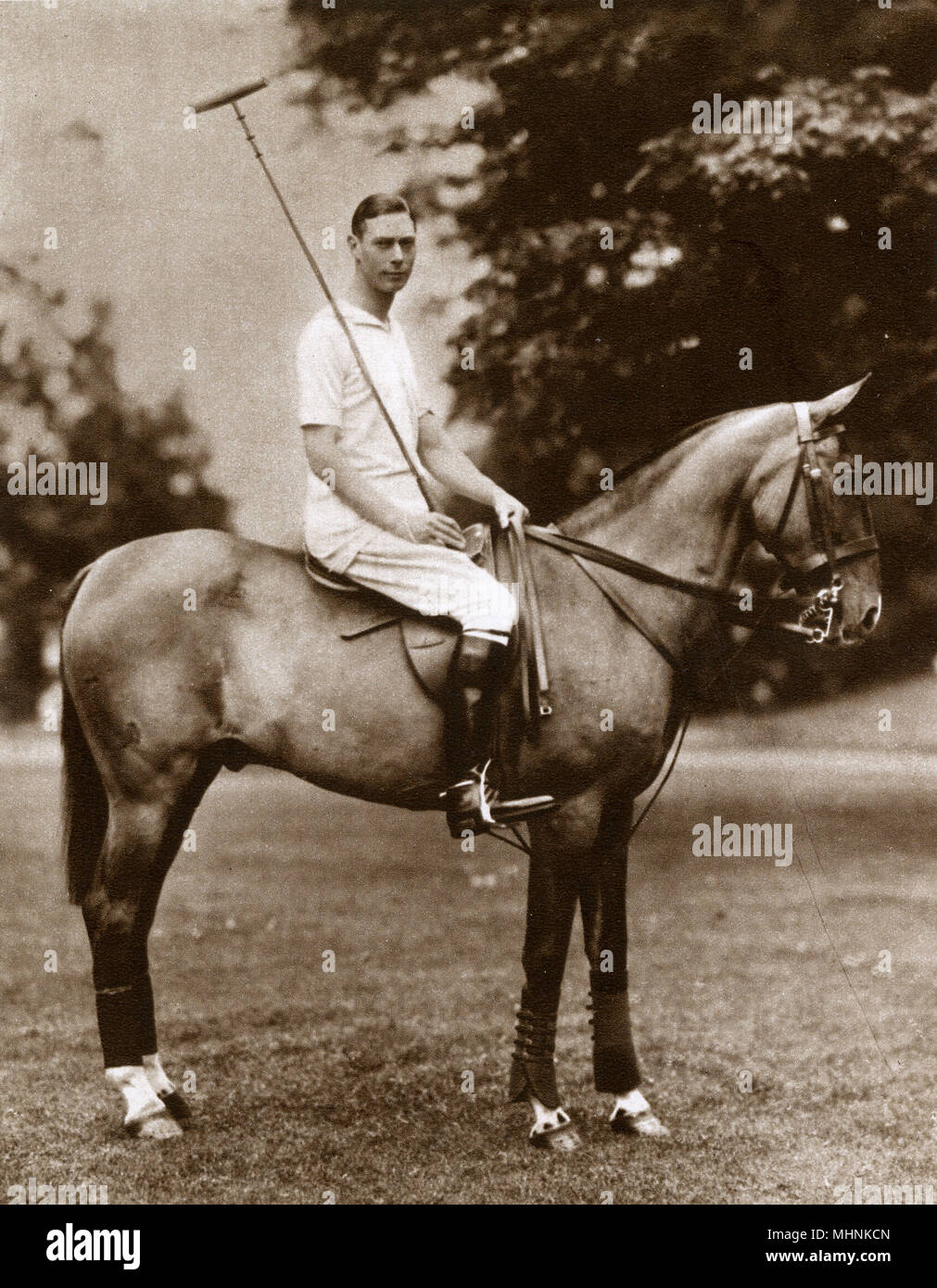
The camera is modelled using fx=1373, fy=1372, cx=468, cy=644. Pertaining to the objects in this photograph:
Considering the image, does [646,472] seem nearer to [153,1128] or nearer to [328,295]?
[328,295]

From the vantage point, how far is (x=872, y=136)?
317 inches

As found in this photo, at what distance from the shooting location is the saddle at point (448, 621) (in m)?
5.93

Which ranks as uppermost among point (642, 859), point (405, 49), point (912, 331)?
point (405, 49)

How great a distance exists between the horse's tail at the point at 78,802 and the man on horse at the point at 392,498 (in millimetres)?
1273

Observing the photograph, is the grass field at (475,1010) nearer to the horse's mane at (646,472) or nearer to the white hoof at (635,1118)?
the white hoof at (635,1118)

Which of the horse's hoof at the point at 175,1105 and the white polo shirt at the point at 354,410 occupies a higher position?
the white polo shirt at the point at 354,410

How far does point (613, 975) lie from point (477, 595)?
1.84 meters

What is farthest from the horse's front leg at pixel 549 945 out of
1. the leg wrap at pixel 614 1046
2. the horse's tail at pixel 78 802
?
the horse's tail at pixel 78 802

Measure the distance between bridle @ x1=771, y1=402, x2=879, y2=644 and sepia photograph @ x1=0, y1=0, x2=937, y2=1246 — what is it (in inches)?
0.8

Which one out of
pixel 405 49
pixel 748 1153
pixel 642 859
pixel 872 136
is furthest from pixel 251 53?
pixel 642 859

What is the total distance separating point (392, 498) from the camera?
6.20 m

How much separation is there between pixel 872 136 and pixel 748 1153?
5.73 metres

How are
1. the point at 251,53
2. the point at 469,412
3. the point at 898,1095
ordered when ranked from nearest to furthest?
the point at 898,1095 → the point at 251,53 → the point at 469,412

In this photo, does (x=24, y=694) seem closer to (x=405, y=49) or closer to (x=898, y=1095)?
(x=405, y=49)
